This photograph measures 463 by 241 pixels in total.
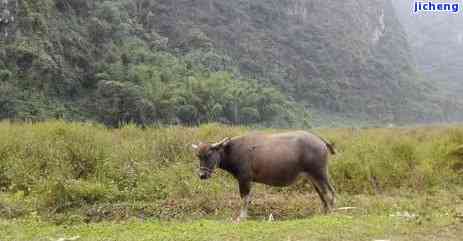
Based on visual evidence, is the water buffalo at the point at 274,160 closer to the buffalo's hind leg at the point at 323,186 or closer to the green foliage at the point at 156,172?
the buffalo's hind leg at the point at 323,186

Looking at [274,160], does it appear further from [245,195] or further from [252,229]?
[252,229]

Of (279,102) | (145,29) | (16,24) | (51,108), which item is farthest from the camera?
(145,29)

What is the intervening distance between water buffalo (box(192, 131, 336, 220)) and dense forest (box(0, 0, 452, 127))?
2846cm

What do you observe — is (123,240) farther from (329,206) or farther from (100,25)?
(100,25)

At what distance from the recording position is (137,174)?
1454cm

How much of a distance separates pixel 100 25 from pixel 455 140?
45.5 metres

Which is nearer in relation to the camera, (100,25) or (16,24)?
(16,24)

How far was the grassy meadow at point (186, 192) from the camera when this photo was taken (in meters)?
9.84

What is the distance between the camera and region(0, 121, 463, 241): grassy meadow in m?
9.84

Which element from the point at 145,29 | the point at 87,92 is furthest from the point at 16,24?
the point at 145,29

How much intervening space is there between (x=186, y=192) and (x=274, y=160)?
118 inches

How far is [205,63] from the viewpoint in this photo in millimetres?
72938

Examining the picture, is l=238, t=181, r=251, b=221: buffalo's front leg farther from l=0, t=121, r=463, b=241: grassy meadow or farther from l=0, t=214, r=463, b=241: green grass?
l=0, t=214, r=463, b=241: green grass

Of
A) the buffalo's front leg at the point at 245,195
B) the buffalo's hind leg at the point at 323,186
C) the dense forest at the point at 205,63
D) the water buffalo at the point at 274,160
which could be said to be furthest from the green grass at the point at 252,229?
the dense forest at the point at 205,63
